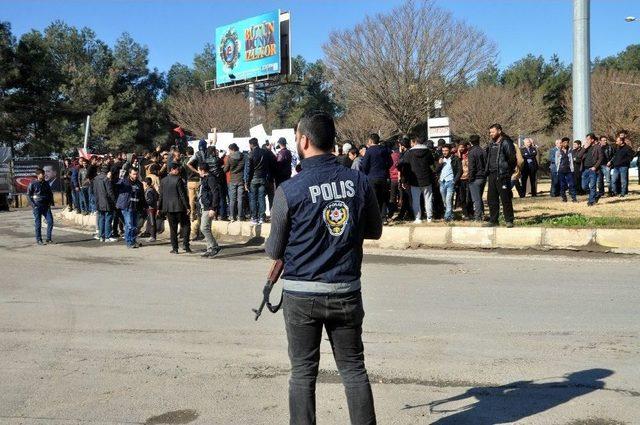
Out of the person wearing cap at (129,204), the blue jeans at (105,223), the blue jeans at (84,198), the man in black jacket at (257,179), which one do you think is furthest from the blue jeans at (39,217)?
the man in black jacket at (257,179)

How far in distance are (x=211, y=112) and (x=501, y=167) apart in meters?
51.9

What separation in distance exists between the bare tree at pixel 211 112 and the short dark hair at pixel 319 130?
57267 millimetres

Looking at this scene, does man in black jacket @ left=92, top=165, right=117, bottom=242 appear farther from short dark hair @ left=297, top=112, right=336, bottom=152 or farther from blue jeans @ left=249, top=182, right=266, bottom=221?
short dark hair @ left=297, top=112, right=336, bottom=152

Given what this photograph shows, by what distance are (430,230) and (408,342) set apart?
634 centimetres

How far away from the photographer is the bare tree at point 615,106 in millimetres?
42219

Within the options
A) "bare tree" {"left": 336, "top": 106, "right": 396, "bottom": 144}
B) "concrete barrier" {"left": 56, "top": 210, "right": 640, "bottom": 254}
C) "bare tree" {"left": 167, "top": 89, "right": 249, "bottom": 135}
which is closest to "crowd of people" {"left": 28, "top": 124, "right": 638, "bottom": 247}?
"concrete barrier" {"left": 56, "top": 210, "right": 640, "bottom": 254}

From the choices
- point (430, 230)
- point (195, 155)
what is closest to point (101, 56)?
point (195, 155)

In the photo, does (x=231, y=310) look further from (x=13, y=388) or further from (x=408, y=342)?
(x=13, y=388)

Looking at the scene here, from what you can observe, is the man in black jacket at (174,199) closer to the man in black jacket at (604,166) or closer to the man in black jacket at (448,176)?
the man in black jacket at (448,176)

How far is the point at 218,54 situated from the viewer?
57.2m

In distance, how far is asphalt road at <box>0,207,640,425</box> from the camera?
462 centimetres

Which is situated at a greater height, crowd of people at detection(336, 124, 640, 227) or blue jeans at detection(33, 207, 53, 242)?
crowd of people at detection(336, 124, 640, 227)

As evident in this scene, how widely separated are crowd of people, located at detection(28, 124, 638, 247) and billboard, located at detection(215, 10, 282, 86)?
112 feet

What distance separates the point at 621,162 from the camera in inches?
690
